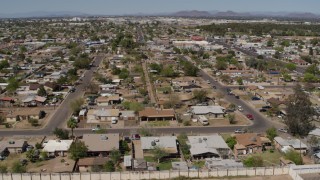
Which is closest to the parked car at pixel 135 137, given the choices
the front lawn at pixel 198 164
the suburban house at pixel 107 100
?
the front lawn at pixel 198 164

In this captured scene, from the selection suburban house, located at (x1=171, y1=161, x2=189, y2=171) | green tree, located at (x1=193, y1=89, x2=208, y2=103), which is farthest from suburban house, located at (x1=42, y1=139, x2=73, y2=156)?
green tree, located at (x1=193, y1=89, x2=208, y2=103)

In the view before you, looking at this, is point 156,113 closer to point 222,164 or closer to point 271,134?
point 271,134

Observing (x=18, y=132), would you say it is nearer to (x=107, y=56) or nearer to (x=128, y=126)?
(x=128, y=126)

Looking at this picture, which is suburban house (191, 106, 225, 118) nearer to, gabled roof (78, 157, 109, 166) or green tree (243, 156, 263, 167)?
green tree (243, 156, 263, 167)

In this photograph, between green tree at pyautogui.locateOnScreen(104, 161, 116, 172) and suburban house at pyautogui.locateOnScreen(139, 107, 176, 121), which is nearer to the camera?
green tree at pyautogui.locateOnScreen(104, 161, 116, 172)

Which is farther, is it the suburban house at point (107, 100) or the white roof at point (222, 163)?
the suburban house at point (107, 100)

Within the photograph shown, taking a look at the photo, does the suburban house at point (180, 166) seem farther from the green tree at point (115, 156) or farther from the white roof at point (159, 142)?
the green tree at point (115, 156)

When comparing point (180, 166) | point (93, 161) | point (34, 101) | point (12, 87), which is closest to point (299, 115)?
point (180, 166)
